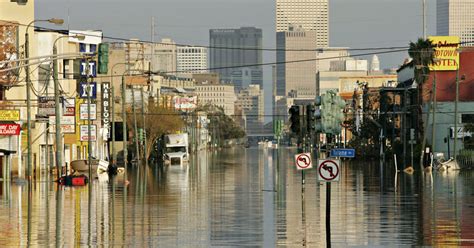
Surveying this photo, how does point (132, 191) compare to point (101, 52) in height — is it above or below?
below

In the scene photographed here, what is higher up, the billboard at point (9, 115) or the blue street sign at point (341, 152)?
the billboard at point (9, 115)

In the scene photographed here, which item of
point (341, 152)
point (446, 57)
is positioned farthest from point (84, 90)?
point (341, 152)

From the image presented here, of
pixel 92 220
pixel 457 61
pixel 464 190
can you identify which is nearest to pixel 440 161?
pixel 457 61

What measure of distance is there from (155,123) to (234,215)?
354 feet

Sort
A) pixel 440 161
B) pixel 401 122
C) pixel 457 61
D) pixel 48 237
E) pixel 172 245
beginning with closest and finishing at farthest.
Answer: pixel 172 245, pixel 48 237, pixel 440 161, pixel 457 61, pixel 401 122

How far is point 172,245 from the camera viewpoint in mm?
32469

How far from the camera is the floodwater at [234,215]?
34312 millimetres

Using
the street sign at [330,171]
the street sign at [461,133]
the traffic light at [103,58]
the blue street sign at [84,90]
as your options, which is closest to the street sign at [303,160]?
the traffic light at [103,58]

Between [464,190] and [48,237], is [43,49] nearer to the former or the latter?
[464,190]

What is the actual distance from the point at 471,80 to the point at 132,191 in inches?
3379

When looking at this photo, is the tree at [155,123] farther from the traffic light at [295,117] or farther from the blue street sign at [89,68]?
the traffic light at [295,117]

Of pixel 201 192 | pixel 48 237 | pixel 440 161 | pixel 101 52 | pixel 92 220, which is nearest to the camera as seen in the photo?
pixel 48 237

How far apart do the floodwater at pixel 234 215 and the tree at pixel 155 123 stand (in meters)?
79.0

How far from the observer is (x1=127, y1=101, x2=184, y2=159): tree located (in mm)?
149875
